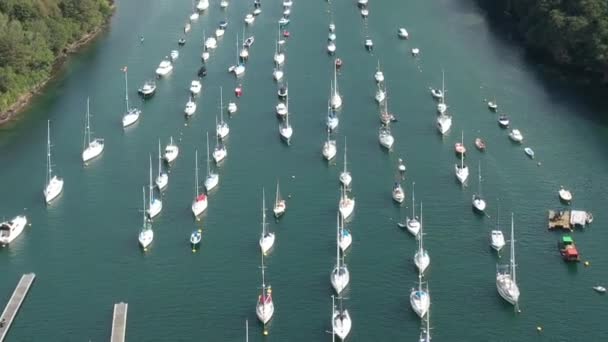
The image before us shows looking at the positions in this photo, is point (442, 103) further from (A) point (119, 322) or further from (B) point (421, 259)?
(A) point (119, 322)

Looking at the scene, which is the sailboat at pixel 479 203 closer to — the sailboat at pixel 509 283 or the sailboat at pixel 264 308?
the sailboat at pixel 509 283

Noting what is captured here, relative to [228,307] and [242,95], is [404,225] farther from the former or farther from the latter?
[242,95]

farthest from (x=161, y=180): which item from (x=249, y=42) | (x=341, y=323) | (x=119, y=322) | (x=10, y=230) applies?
(x=249, y=42)

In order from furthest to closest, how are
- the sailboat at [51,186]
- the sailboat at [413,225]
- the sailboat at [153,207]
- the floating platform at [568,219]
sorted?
the sailboat at [51,186]
the sailboat at [153,207]
the floating platform at [568,219]
the sailboat at [413,225]

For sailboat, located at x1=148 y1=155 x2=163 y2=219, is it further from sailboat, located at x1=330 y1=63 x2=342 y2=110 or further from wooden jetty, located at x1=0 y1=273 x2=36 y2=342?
sailboat, located at x1=330 y1=63 x2=342 y2=110

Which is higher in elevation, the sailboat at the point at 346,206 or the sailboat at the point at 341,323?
the sailboat at the point at 346,206

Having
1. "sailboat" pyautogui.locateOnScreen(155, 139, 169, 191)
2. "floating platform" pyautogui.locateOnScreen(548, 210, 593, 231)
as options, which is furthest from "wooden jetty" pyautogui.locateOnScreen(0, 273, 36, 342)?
"floating platform" pyautogui.locateOnScreen(548, 210, 593, 231)

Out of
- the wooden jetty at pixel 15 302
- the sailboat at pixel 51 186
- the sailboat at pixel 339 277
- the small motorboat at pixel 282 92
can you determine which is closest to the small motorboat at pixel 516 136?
the small motorboat at pixel 282 92
